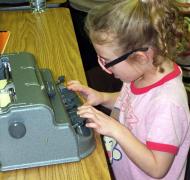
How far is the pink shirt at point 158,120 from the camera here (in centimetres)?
94

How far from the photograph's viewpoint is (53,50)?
145cm

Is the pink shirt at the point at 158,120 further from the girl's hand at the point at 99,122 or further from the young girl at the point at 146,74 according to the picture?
the girl's hand at the point at 99,122

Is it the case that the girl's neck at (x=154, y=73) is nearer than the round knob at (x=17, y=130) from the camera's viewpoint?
No

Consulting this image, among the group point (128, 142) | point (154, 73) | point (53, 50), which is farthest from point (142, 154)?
point (53, 50)

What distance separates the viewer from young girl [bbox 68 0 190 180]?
3.07ft

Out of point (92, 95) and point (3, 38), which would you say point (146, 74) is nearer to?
point (92, 95)

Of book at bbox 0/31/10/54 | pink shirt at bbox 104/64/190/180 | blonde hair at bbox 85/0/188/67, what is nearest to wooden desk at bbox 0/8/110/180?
book at bbox 0/31/10/54

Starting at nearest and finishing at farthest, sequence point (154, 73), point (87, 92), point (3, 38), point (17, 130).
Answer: point (17, 130)
point (154, 73)
point (87, 92)
point (3, 38)

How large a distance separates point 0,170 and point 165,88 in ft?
1.59

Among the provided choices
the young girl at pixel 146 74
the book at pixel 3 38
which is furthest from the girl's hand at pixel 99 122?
the book at pixel 3 38

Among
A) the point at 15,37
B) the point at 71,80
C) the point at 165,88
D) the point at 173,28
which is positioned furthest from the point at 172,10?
the point at 15,37

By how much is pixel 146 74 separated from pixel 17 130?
16.9 inches

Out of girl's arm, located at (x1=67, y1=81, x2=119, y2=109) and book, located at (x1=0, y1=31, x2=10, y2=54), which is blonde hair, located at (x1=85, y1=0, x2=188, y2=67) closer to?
girl's arm, located at (x1=67, y1=81, x2=119, y2=109)

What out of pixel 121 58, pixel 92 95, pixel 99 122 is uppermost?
pixel 121 58
